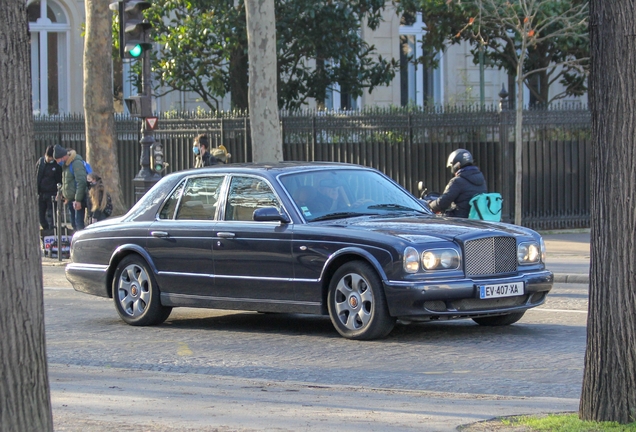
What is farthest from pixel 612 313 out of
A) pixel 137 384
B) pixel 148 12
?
pixel 148 12

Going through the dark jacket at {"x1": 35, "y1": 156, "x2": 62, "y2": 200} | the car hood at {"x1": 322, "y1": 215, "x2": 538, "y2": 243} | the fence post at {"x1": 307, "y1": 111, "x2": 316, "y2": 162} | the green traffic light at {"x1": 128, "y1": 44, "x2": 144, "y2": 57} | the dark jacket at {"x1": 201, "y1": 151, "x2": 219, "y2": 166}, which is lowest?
the car hood at {"x1": 322, "y1": 215, "x2": 538, "y2": 243}

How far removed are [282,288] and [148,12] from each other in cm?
1659

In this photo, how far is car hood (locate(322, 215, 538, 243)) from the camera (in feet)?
31.0

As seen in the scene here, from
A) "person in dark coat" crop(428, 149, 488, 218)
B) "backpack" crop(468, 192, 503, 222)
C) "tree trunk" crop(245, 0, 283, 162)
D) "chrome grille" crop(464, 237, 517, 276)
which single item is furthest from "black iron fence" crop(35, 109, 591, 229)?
"chrome grille" crop(464, 237, 517, 276)

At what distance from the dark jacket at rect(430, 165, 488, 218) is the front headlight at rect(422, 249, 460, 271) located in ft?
11.9

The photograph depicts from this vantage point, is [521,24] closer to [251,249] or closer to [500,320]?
[500,320]

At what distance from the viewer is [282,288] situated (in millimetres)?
10023

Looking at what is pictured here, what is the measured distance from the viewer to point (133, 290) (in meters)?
11.2

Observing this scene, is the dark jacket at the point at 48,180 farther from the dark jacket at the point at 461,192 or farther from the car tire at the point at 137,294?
the dark jacket at the point at 461,192

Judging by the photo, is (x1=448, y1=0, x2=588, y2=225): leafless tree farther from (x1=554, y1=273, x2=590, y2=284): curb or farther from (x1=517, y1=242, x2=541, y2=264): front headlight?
(x1=517, y1=242, x2=541, y2=264): front headlight

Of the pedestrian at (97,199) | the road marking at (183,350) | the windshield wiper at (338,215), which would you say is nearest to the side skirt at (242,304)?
the road marking at (183,350)

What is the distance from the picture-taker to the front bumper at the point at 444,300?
9.23 m

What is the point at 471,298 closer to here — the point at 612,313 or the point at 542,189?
the point at 612,313

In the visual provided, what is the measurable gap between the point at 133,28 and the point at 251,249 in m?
8.13
